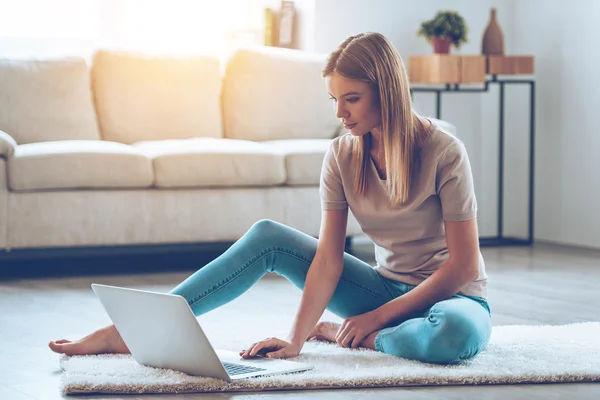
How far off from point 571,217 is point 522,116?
61cm

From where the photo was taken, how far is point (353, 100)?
6.64 ft

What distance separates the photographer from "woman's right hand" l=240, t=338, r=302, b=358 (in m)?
2.08

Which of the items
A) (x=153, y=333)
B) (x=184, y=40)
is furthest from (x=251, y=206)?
(x=153, y=333)

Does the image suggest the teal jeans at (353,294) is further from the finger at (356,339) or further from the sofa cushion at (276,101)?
the sofa cushion at (276,101)

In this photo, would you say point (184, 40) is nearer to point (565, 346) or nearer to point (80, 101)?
point (80, 101)

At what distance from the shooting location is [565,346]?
230 cm

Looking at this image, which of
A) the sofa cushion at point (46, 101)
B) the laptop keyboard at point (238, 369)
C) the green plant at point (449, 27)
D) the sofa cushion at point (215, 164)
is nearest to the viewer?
the laptop keyboard at point (238, 369)

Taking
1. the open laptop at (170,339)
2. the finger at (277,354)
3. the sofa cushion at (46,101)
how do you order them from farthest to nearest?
the sofa cushion at (46,101) < the finger at (277,354) < the open laptop at (170,339)

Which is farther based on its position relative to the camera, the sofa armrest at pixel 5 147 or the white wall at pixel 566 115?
the white wall at pixel 566 115

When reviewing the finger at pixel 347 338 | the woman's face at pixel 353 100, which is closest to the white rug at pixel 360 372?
the finger at pixel 347 338

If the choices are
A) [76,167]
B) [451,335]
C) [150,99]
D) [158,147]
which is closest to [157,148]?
[158,147]

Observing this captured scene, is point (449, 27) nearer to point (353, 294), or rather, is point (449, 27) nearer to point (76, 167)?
point (76, 167)

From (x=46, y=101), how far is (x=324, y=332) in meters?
2.30

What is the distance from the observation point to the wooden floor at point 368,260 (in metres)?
1.92
